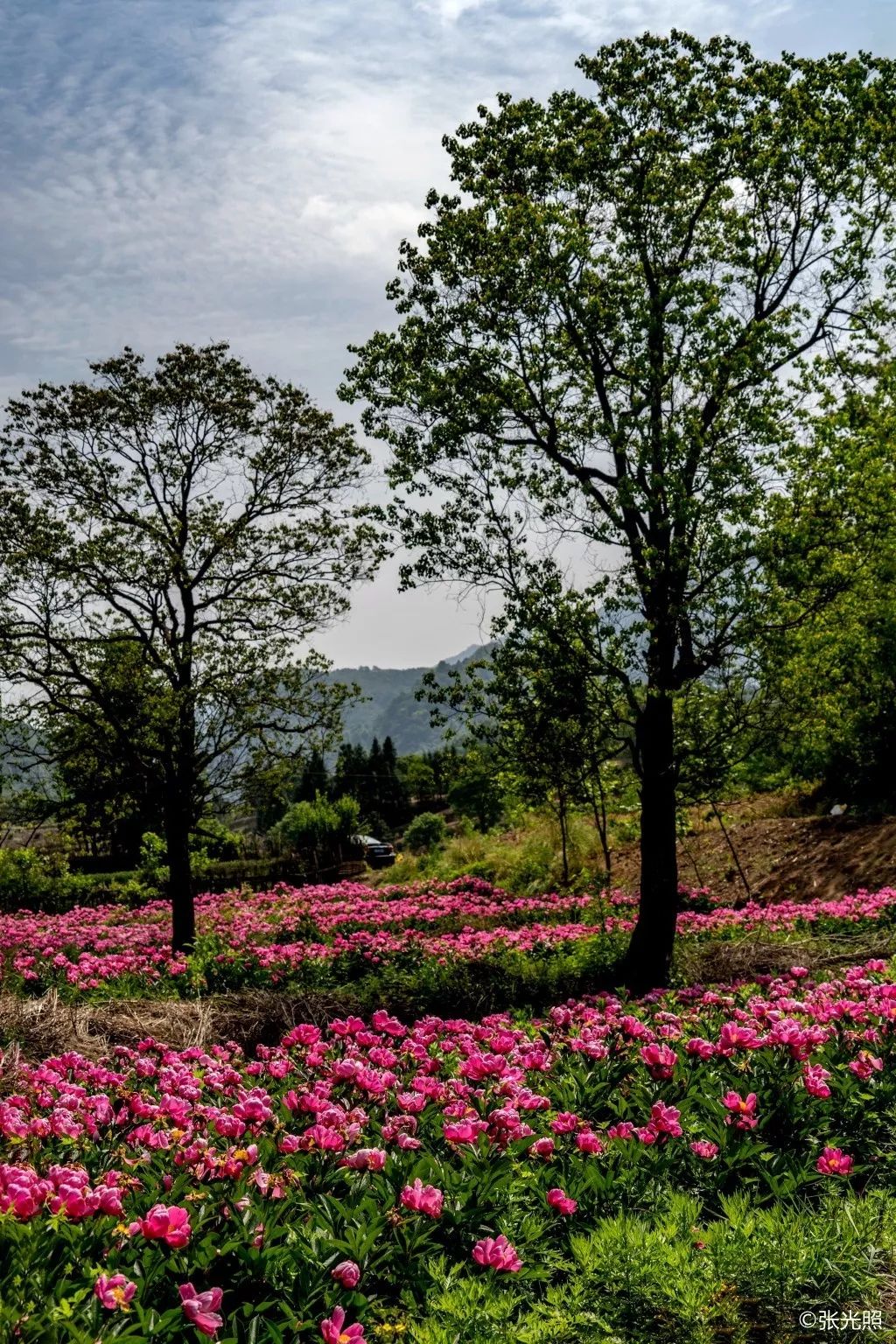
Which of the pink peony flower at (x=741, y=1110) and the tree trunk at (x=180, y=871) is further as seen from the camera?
the tree trunk at (x=180, y=871)

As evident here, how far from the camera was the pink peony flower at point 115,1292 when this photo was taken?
251 centimetres

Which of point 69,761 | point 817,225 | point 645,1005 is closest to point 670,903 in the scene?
point 645,1005

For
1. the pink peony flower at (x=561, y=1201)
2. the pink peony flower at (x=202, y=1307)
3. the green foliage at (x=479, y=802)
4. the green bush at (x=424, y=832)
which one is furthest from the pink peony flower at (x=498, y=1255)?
the green bush at (x=424, y=832)

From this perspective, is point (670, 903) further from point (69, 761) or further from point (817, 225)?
point (69, 761)

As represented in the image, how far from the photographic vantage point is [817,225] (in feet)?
32.8

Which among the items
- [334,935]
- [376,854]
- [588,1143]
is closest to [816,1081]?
[588,1143]

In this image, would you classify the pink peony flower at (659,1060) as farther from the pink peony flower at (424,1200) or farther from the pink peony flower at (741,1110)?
the pink peony flower at (424,1200)

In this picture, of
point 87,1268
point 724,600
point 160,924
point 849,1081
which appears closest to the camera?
point 87,1268

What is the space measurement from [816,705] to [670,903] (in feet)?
9.95

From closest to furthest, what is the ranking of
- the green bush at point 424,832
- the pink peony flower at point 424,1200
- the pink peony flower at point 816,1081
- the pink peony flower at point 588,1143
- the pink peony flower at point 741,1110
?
the pink peony flower at point 424,1200
the pink peony flower at point 588,1143
the pink peony flower at point 741,1110
the pink peony flower at point 816,1081
the green bush at point 424,832

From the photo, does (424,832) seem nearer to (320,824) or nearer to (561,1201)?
(320,824)

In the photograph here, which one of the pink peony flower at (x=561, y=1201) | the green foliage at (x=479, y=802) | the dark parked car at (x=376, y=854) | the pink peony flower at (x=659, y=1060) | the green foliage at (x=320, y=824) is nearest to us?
the pink peony flower at (x=561, y=1201)

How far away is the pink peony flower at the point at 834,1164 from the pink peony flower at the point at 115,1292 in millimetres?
2783

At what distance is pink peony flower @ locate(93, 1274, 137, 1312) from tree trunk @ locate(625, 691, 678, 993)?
25.0 feet
